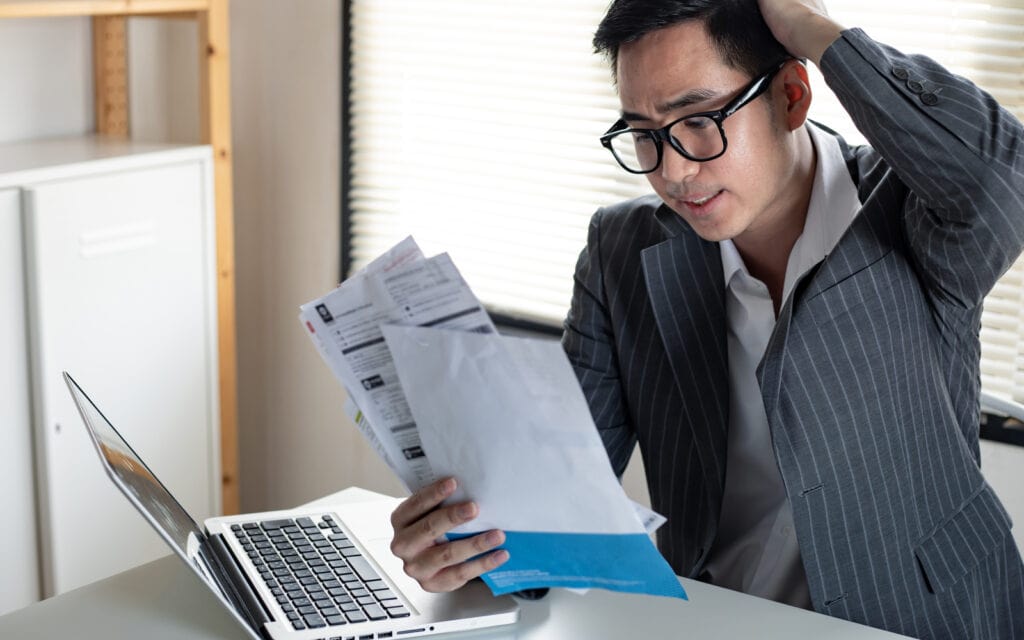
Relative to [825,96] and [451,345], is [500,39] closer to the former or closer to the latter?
[825,96]

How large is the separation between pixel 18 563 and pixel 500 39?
61.4 inches

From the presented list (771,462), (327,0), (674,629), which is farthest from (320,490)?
(674,629)

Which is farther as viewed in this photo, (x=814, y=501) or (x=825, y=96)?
(x=825, y=96)

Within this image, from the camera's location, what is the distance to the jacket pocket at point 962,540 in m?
1.53

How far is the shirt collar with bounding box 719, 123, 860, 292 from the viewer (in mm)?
1570

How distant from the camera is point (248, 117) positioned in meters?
3.27

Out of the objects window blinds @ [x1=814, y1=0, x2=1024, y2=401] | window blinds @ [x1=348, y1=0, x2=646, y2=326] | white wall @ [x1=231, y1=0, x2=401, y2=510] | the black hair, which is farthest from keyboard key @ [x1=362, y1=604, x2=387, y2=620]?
white wall @ [x1=231, y1=0, x2=401, y2=510]

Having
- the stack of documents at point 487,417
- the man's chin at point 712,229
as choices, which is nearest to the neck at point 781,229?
the man's chin at point 712,229

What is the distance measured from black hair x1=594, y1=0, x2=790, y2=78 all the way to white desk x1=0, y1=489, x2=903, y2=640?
63 centimetres

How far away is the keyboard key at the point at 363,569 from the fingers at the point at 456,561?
56 mm

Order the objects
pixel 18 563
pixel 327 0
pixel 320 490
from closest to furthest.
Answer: pixel 18 563, pixel 327 0, pixel 320 490

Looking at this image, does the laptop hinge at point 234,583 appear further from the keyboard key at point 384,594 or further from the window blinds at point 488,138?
the window blinds at point 488,138

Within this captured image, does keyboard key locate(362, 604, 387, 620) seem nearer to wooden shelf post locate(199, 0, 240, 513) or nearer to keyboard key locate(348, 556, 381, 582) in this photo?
keyboard key locate(348, 556, 381, 582)

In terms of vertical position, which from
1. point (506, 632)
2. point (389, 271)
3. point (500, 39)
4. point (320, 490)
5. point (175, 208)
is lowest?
point (320, 490)
